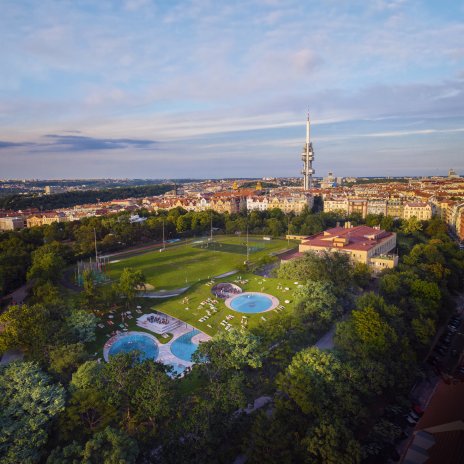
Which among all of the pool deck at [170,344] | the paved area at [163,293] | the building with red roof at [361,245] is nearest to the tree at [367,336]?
the pool deck at [170,344]

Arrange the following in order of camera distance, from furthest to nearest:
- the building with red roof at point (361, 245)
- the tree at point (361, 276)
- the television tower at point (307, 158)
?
the television tower at point (307, 158) → the building with red roof at point (361, 245) → the tree at point (361, 276)

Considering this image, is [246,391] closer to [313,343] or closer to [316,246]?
[313,343]

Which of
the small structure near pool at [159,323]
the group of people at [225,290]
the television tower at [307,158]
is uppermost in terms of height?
the television tower at [307,158]

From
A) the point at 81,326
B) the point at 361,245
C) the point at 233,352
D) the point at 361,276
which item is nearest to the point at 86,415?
the point at 233,352

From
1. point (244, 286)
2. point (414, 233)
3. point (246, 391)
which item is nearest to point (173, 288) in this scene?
point (244, 286)

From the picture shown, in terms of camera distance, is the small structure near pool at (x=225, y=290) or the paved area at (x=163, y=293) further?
the small structure near pool at (x=225, y=290)

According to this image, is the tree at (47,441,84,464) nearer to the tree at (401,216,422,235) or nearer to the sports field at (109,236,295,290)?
the sports field at (109,236,295,290)

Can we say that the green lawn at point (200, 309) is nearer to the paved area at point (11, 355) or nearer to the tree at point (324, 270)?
the tree at point (324, 270)
